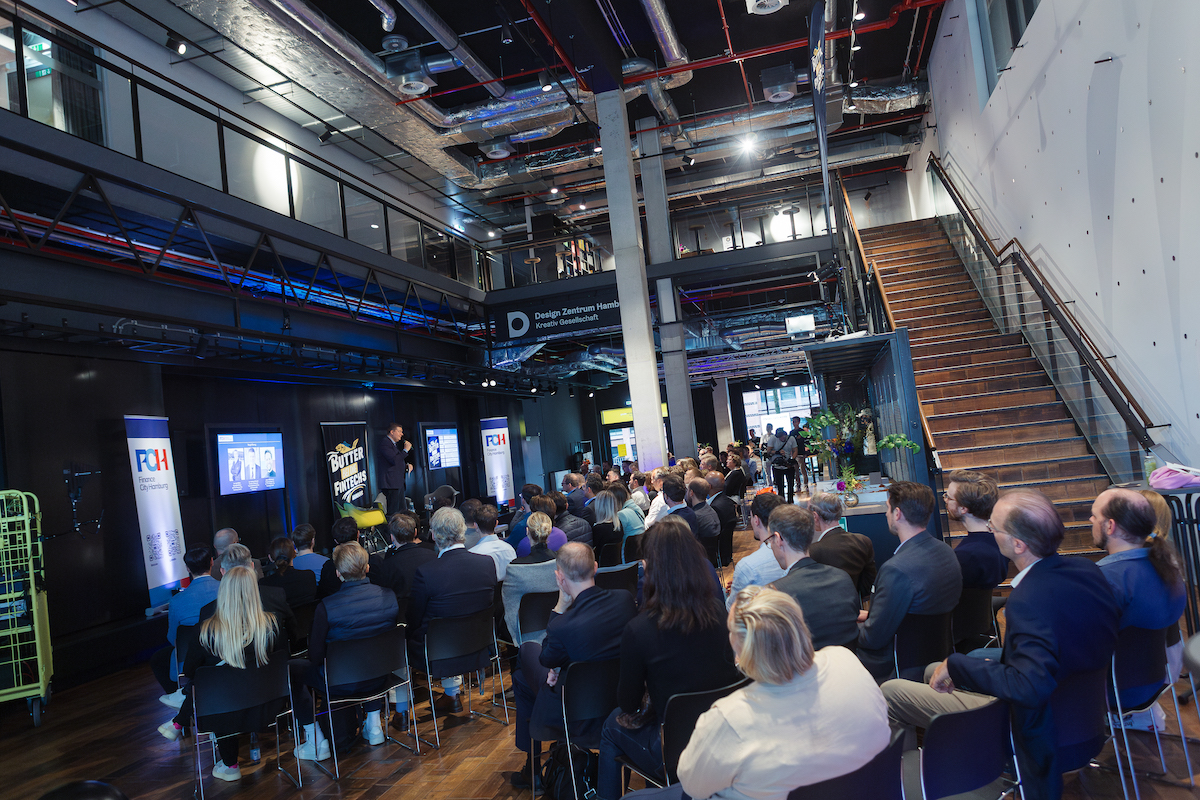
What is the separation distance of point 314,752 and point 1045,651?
160 inches

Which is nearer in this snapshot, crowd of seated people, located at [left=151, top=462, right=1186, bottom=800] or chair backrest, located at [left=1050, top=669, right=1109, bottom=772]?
crowd of seated people, located at [left=151, top=462, right=1186, bottom=800]

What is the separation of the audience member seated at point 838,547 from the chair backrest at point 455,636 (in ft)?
6.99

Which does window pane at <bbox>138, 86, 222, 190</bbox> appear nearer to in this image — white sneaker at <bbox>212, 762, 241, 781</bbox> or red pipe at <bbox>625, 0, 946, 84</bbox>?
red pipe at <bbox>625, 0, 946, 84</bbox>

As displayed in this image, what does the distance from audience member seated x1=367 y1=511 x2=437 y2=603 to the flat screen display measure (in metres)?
9.16

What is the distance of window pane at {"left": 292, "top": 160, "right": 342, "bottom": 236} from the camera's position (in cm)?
979

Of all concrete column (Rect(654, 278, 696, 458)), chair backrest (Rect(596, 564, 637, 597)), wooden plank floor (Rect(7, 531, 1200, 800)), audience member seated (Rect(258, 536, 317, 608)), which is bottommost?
wooden plank floor (Rect(7, 531, 1200, 800))

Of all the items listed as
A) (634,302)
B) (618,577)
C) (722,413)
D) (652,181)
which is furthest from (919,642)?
(722,413)

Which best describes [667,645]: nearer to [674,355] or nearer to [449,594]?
[449,594]

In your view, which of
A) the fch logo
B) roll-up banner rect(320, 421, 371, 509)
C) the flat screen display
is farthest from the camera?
the flat screen display

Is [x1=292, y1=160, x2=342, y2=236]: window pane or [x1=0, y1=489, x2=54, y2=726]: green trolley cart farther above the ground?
[x1=292, y1=160, x2=342, y2=236]: window pane

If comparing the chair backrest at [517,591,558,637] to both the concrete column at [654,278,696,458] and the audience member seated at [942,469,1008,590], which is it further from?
the concrete column at [654,278,696,458]

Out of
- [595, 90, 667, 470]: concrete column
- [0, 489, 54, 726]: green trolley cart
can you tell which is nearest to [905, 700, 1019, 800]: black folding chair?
[0, 489, 54, 726]: green trolley cart

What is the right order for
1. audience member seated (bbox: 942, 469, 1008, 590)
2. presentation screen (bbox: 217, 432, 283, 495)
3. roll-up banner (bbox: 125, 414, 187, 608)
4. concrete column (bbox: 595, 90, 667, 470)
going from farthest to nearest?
concrete column (bbox: 595, 90, 667, 470) < presentation screen (bbox: 217, 432, 283, 495) < roll-up banner (bbox: 125, 414, 187, 608) < audience member seated (bbox: 942, 469, 1008, 590)

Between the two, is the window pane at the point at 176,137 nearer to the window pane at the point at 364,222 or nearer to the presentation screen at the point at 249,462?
the window pane at the point at 364,222
